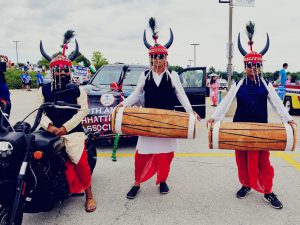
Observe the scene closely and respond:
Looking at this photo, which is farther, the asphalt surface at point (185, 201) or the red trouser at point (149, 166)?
the red trouser at point (149, 166)

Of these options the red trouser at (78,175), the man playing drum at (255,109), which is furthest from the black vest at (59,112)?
the man playing drum at (255,109)

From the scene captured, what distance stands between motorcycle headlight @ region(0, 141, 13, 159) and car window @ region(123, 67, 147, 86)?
4.58 m

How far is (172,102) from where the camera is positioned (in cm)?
409

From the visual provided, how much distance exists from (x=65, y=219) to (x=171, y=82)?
1945 mm

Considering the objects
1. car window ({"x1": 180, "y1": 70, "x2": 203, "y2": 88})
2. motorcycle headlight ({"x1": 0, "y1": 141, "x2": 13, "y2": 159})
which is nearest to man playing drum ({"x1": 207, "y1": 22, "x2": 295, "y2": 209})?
motorcycle headlight ({"x1": 0, "y1": 141, "x2": 13, "y2": 159})

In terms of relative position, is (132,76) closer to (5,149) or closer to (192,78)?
(192,78)

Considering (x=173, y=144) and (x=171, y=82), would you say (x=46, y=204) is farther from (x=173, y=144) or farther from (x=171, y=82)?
(x=171, y=82)

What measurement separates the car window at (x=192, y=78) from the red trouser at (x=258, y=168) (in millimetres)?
4400

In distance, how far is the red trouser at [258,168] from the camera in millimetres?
3742

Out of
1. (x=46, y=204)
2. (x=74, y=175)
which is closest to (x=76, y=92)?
(x=74, y=175)

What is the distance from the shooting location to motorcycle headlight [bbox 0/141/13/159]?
2.55 meters

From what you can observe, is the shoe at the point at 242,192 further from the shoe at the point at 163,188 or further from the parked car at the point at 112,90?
the parked car at the point at 112,90

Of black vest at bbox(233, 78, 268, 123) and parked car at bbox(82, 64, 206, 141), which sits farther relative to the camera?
parked car at bbox(82, 64, 206, 141)

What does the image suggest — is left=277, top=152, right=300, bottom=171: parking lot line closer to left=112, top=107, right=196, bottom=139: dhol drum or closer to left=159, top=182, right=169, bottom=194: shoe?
left=159, top=182, right=169, bottom=194: shoe
